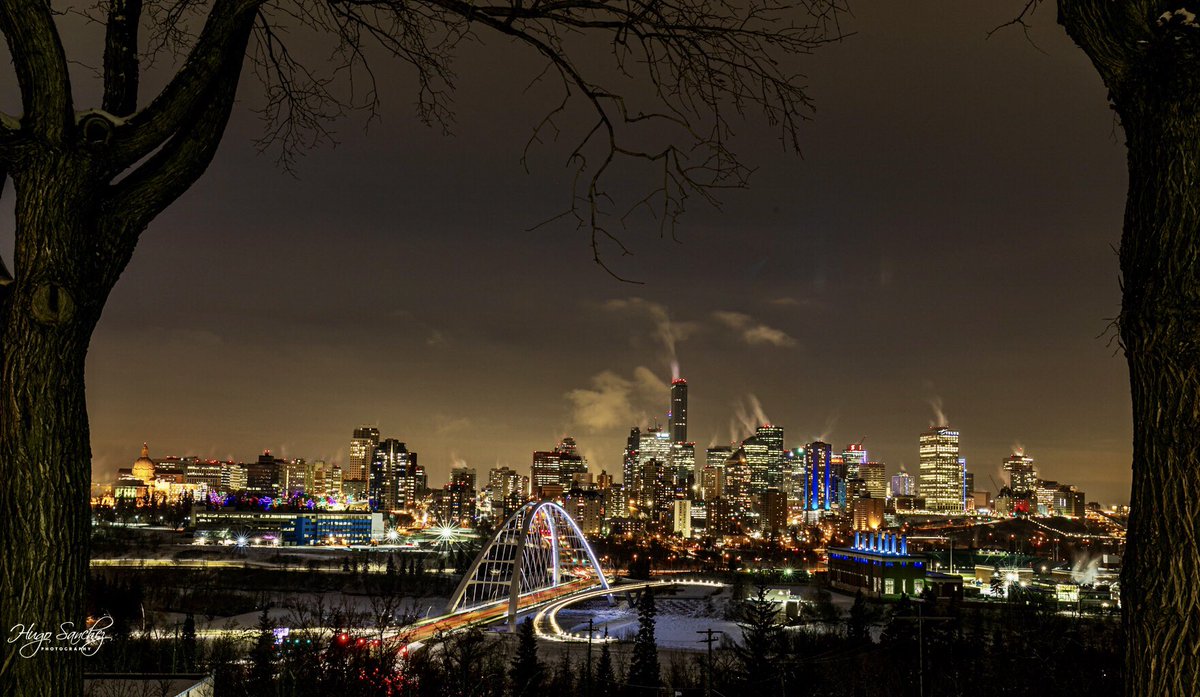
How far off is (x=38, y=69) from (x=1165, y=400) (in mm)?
3448

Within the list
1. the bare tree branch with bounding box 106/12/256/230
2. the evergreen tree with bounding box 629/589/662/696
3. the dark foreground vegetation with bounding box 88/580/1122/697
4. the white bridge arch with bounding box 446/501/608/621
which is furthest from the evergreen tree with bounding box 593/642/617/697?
the bare tree branch with bounding box 106/12/256/230

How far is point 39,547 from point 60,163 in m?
1.18

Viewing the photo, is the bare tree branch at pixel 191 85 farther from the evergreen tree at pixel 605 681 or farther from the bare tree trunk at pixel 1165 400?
the evergreen tree at pixel 605 681

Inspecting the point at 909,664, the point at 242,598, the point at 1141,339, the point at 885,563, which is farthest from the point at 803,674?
the point at 885,563

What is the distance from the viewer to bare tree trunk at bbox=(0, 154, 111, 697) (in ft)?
9.21

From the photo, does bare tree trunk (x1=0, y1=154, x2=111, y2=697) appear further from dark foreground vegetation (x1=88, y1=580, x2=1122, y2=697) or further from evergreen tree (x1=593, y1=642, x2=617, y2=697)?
evergreen tree (x1=593, y1=642, x2=617, y2=697)

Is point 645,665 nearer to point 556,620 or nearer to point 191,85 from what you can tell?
point 556,620

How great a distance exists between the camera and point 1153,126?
2.65m

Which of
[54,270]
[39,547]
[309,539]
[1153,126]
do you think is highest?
[1153,126]

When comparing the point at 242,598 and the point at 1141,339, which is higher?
the point at 1141,339

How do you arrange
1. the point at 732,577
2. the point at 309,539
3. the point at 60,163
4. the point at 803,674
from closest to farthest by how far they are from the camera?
the point at 60,163
the point at 803,674
the point at 732,577
the point at 309,539

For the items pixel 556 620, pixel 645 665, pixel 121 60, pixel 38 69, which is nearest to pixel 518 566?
pixel 556 620

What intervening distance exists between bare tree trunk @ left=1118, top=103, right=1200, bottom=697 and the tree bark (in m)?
3.06

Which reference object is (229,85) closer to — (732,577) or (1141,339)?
(1141,339)
